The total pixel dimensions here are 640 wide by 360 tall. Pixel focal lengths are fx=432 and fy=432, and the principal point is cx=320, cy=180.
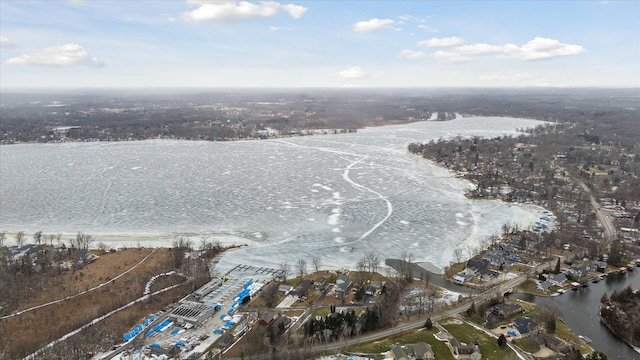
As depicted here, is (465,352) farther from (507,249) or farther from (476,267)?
(507,249)

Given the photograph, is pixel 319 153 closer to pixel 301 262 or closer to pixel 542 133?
pixel 301 262

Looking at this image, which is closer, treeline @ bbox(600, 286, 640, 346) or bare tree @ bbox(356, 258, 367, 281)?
treeline @ bbox(600, 286, 640, 346)

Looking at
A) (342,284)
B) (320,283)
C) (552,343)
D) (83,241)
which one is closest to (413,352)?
(552,343)

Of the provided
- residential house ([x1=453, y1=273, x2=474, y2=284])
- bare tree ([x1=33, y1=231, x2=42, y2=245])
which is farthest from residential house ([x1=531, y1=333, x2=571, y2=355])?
bare tree ([x1=33, y1=231, x2=42, y2=245])

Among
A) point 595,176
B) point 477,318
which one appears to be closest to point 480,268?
point 477,318

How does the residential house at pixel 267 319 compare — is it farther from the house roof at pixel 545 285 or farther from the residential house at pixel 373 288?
the house roof at pixel 545 285

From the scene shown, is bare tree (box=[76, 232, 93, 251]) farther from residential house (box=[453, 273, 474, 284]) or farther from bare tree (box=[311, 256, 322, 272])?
residential house (box=[453, 273, 474, 284])
